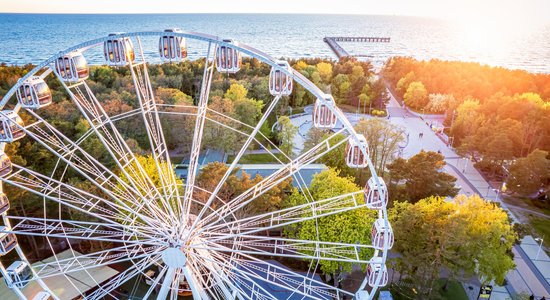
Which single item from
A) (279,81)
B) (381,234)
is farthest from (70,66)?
(381,234)

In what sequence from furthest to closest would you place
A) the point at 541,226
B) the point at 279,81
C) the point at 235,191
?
the point at 541,226, the point at 235,191, the point at 279,81

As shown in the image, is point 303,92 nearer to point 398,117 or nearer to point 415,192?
point 398,117

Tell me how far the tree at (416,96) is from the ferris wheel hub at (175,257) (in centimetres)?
6185

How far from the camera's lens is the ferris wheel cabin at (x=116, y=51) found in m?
18.2

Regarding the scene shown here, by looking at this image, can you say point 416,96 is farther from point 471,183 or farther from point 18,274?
point 18,274

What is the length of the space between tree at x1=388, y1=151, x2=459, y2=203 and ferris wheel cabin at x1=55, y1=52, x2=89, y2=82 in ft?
90.2

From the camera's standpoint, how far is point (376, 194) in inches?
719

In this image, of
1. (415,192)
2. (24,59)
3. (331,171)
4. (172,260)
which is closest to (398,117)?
(415,192)

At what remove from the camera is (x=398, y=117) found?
224 feet

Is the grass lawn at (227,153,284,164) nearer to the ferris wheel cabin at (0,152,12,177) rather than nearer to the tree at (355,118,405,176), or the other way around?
the tree at (355,118,405,176)

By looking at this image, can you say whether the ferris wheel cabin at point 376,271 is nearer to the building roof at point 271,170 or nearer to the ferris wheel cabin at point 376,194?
the ferris wheel cabin at point 376,194

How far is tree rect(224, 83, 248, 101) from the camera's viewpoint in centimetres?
A: 5641

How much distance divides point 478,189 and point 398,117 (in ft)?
88.1

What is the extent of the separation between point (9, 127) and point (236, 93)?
125ft
